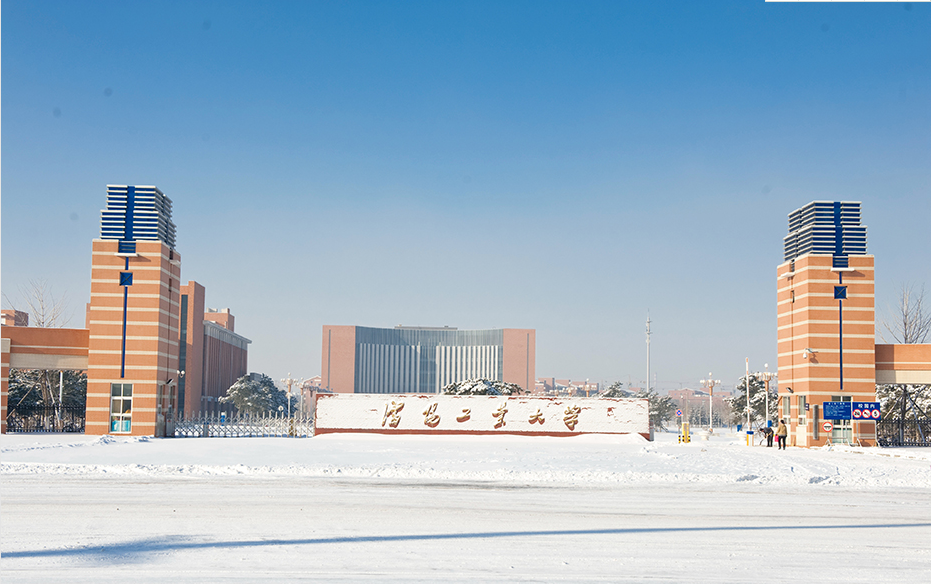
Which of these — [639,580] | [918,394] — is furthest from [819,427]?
[639,580]

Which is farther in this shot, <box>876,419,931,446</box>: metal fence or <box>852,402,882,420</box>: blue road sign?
<box>876,419,931,446</box>: metal fence

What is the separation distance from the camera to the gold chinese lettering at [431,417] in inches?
1625

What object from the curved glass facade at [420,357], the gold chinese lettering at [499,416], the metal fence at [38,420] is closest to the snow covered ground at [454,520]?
the gold chinese lettering at [499,416]

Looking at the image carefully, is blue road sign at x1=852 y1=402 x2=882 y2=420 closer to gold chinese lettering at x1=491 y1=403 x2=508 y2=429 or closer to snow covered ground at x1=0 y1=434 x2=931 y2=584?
snow covered ground at x1=0 y1=434 x2=931 y2=584

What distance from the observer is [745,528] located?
12.3 metres

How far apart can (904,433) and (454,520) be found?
1617 inches

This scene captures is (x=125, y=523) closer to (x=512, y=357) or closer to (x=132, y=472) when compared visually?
(x=132, y=472)

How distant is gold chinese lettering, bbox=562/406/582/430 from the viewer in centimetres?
4131

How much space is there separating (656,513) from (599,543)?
3.37m

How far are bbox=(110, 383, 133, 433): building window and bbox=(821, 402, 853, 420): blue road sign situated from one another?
34876 millimetres

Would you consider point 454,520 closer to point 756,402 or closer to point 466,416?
point 466,416

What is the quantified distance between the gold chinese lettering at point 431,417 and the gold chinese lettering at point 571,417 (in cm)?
717

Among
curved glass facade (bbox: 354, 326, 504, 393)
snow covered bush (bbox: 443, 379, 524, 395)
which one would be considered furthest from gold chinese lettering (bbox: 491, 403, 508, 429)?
curved glass facade (bbox: 354, 326, 504, 393)

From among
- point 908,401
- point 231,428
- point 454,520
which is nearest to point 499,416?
point 231,428
